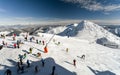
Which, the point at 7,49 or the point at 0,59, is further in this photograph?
the point at 7,49

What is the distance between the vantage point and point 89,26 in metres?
171

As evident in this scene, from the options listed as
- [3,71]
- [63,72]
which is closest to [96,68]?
[63,72]

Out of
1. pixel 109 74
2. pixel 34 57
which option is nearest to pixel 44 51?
pixel 34 57

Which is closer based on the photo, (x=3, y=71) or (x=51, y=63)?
(x=3, y=71)

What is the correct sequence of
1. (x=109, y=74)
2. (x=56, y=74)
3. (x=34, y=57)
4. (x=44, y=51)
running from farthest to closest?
1. (x=44, y=51)
2. (x=34, y=57)
3. (x=109, y=74)
4. (x=56, y=74)

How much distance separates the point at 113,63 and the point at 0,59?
29.4 meters

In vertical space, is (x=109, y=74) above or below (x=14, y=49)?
below

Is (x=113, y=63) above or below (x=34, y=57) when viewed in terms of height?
below

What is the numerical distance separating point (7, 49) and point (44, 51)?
346 inches

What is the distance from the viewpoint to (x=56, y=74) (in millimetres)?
30188

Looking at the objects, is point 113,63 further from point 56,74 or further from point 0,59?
point 0,59

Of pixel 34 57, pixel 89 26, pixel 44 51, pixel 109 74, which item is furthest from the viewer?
pixel 89 26

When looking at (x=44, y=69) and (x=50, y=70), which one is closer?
(x=50, y=70)

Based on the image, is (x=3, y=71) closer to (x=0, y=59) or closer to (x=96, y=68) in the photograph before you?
(x=0, y=59)
